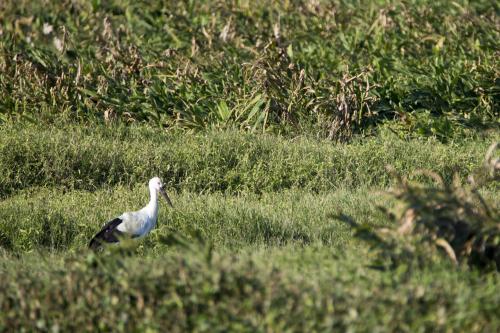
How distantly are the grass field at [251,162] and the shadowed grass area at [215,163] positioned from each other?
0.02 meters

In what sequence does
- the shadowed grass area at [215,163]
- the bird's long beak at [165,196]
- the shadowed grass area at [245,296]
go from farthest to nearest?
1. the shadowed grass area at [215,163]
2. the bird's long beak at [165,196]
3. the shadowed grass area at [245,296]

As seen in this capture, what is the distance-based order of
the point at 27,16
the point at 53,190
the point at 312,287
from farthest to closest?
the point at 27,16 < the point at 53,190 < the point at 312,287

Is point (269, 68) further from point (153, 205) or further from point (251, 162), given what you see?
point (153, 205)

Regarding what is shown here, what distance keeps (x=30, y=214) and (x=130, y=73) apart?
3.81 m

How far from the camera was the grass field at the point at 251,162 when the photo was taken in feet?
19.4

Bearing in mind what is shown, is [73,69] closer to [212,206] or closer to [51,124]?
[51,124]

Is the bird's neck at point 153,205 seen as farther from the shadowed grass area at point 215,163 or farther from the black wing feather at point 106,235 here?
the shadowed grass area at point 215,163

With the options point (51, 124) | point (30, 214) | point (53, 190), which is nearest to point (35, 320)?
point (30, 214)

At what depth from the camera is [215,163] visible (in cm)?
1029

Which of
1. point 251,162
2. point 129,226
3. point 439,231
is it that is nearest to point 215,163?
point 251,162

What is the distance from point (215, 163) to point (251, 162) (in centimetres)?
35

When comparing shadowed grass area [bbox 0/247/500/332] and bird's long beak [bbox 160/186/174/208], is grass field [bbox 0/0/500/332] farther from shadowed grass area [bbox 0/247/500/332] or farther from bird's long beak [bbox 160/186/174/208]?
bird's long beak [bbox 160/186/174/208]

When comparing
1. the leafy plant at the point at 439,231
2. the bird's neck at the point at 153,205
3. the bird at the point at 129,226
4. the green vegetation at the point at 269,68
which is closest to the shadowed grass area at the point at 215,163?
the green vegetation at the point at 269,68

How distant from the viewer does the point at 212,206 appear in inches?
350
